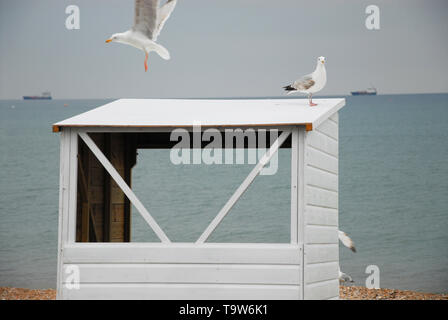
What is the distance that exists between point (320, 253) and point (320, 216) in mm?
346

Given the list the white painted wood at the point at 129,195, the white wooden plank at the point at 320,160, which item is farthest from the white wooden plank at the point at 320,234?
the white painted wood at the point at 129,195

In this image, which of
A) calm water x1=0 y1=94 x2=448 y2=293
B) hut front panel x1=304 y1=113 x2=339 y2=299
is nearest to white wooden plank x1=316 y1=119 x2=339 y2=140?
hut front panel x1=304 y1=113 x2=339 y2=299

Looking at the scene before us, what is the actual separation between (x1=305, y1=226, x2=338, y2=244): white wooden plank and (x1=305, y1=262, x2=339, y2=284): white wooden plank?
0.73ft

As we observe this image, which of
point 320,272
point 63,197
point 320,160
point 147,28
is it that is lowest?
point 320,272

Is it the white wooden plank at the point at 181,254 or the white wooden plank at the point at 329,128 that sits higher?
the white wooden plank at the point at 329,128

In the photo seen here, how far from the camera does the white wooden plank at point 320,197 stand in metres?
6.64

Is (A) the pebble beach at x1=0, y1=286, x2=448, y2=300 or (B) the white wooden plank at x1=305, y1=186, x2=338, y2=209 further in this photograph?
(A) the pebble beach at x1=0, y1=286, x2=448, y2=300

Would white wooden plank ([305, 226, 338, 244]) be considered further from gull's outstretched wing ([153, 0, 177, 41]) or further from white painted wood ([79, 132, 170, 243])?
gull's outstretched wing ([153, 0, 177, 41])

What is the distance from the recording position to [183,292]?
21.6 feet

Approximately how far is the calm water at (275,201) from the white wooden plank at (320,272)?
10.5 meters

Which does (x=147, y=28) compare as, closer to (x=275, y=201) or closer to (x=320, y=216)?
(x=320, y=216)

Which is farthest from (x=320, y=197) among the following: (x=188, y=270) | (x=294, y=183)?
(x=188, y=270)

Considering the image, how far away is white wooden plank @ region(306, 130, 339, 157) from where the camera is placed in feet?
21.9

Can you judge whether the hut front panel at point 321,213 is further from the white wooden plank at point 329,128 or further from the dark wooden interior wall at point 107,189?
the dark wooden interior wall at point 107,189
